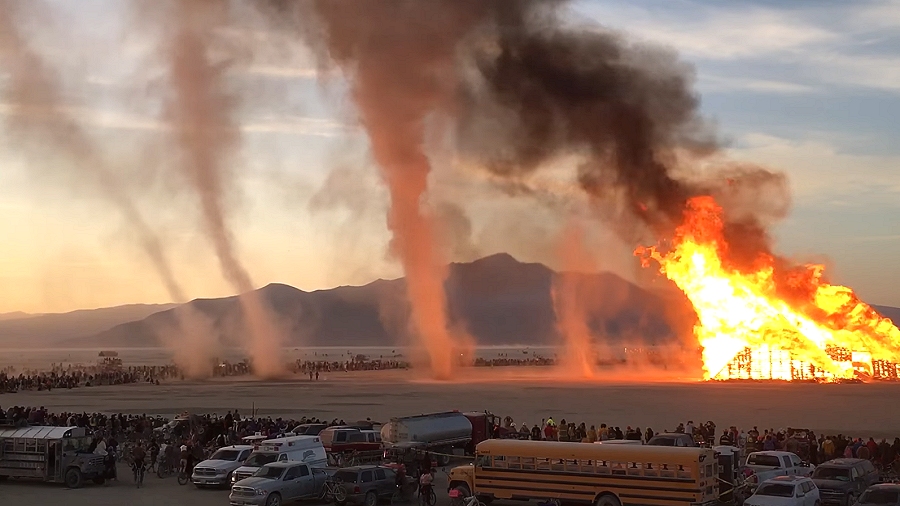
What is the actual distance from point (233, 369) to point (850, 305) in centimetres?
6546

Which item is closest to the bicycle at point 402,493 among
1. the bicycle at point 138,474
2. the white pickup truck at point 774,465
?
the bicycle at point 138,474

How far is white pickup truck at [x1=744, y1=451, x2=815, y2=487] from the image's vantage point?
26.1 meters

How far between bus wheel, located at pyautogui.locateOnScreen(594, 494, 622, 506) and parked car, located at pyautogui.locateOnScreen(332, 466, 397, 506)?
5963 mm

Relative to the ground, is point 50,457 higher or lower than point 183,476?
higher

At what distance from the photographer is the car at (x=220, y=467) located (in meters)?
28.8

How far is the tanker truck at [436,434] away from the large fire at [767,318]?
51532 millimetres

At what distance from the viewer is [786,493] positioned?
886 inches

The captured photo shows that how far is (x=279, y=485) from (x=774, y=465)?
13.8 metres

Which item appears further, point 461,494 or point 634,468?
point 461,494

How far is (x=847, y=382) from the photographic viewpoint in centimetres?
8000

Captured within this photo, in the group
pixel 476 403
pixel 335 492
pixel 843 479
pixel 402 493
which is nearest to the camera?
pixel 843 479

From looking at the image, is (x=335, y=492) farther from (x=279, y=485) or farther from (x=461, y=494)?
(x=461, y=494)

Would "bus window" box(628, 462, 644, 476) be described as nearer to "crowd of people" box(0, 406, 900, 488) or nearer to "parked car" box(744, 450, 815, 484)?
"parked car" box(744, 450, 815, 484)

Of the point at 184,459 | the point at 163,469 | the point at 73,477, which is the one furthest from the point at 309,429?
the point at 73,477
